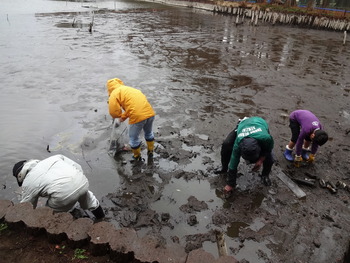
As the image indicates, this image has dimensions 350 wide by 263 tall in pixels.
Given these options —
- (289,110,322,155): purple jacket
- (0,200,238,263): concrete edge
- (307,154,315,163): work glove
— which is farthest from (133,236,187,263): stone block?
(307,154,315,163): work glove

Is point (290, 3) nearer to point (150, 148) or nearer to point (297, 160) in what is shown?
point (297, 160)

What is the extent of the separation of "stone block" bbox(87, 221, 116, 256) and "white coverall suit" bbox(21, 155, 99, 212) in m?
0.58

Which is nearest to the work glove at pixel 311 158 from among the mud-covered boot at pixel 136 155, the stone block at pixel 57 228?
the mud-covered boot at pixel 136 155

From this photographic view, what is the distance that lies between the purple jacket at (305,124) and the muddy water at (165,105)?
66 centimetres

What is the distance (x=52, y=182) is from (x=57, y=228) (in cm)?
53

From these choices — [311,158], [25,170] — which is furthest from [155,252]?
[311,158]

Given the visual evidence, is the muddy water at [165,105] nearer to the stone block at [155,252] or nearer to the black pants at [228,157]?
the black pants at [228,157]

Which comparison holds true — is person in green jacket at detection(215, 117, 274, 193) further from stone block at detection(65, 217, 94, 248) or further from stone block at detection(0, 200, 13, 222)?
stone block at detection(0, 200, 13, 222)

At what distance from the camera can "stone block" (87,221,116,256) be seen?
8.71ft

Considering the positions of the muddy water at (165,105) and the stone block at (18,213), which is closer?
the stone block at (18,213)

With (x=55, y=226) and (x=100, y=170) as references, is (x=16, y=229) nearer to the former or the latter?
(x=55, y=226)

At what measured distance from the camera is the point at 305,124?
4523 millimetres

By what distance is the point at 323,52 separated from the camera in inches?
568

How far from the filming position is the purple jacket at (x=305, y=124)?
4438mm
